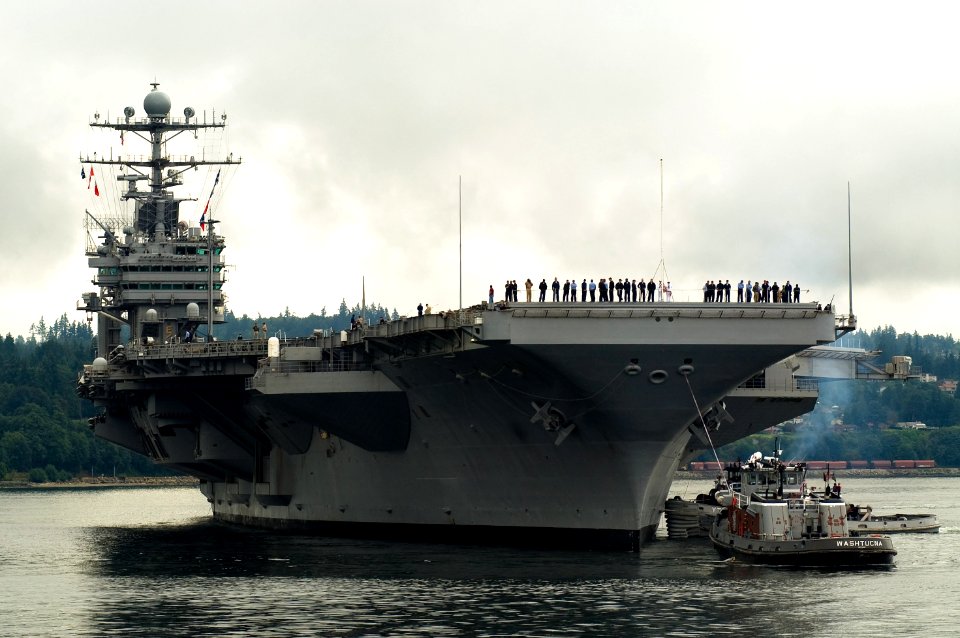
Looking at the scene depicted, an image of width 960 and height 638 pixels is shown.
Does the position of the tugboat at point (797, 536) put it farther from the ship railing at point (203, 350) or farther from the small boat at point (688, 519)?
the ship railing at point (203, 350)

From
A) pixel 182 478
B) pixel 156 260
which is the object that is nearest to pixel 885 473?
pixel 182 478

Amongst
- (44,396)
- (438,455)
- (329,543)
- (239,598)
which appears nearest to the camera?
(239,598)

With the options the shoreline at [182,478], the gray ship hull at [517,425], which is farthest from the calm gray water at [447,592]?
the shoreline at [182,478]

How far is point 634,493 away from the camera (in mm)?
37938

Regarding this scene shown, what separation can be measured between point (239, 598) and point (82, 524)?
32.3m

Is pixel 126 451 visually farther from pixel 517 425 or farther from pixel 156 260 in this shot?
pixel 517 425

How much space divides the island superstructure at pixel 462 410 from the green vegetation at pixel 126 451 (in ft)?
229

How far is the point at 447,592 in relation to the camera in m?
32.2

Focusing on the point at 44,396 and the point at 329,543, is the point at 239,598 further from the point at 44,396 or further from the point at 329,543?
the point at 44,396

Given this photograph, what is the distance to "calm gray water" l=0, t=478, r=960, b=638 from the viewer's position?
27.9 m

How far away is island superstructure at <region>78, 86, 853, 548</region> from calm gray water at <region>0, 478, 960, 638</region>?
1314 millimetres

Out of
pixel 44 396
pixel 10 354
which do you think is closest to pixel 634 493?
pixel 44 396

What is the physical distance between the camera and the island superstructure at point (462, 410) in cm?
3531

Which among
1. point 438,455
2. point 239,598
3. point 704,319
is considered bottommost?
point 239,598
